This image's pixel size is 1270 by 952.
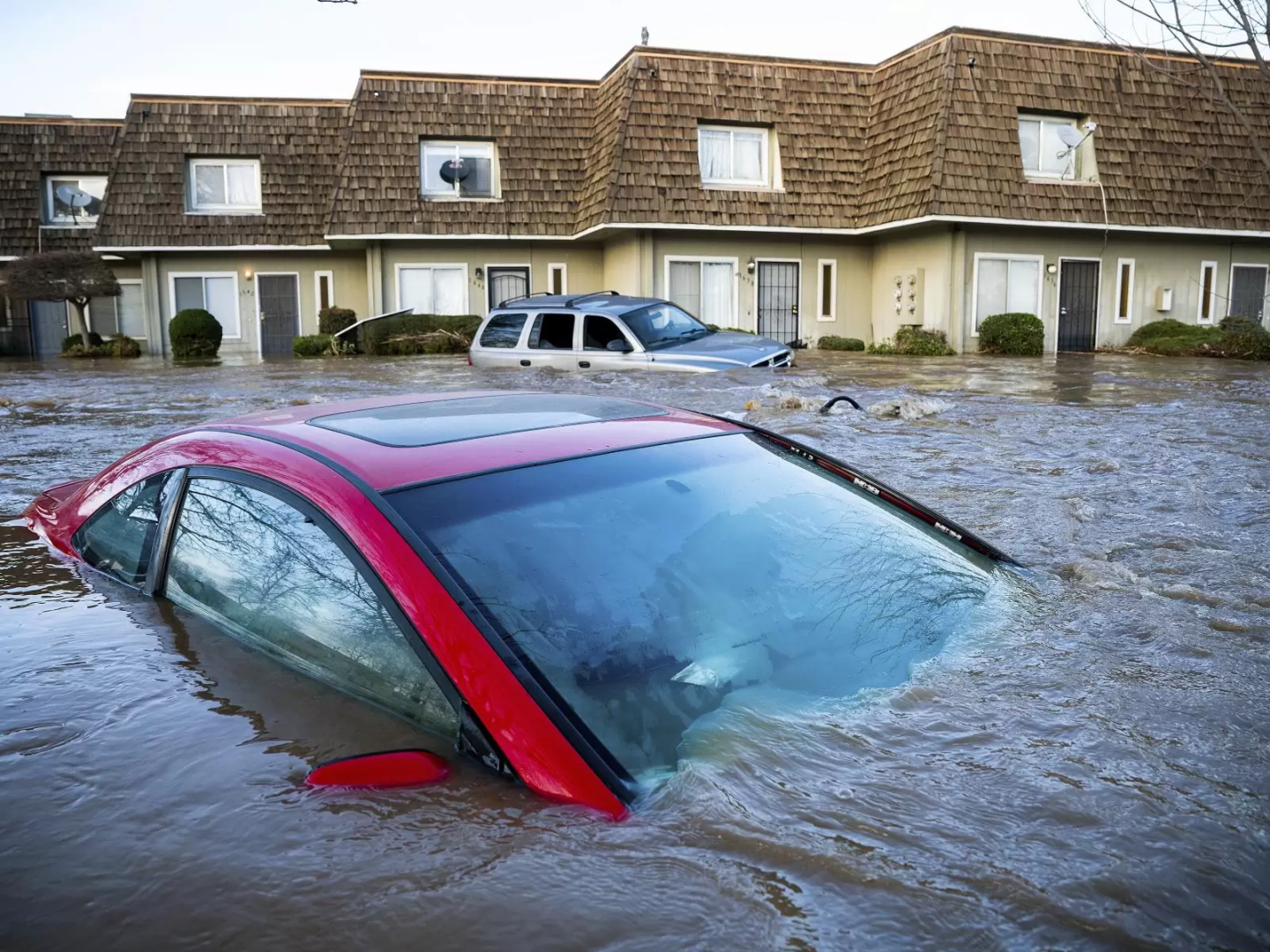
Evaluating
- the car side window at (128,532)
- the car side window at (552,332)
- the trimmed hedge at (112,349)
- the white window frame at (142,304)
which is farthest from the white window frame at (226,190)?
the car side window at (128,532)

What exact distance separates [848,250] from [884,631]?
23666 millimetres

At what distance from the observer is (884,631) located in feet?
9.73

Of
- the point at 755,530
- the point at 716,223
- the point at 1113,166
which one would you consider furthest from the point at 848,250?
the point at 755,530

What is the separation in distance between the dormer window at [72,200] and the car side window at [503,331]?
19.5 meters

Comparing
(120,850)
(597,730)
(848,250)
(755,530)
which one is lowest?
(120,850)

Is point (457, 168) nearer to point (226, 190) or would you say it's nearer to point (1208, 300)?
point (226, 190)

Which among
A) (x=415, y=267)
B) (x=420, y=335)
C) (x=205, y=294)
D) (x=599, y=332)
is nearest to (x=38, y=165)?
(x=205, y=294)

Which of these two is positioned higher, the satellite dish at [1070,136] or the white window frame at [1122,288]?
the satellite dish at [1070,136]

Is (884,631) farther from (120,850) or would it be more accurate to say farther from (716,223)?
(716,223)

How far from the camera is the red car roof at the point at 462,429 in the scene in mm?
2848

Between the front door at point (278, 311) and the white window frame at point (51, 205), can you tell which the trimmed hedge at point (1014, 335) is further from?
the white window frame at point (51, 205)

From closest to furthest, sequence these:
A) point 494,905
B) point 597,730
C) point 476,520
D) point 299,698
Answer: point 494,905 < point 597,730 < point 476,520 < point 299,698

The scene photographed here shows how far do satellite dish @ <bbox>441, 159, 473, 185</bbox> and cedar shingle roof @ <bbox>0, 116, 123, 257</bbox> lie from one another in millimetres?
10719

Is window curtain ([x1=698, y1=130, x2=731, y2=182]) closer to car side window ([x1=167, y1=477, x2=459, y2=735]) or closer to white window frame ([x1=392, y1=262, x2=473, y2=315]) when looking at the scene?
white window frame ([x1=392, y1=262, x2=473, y2=315])
